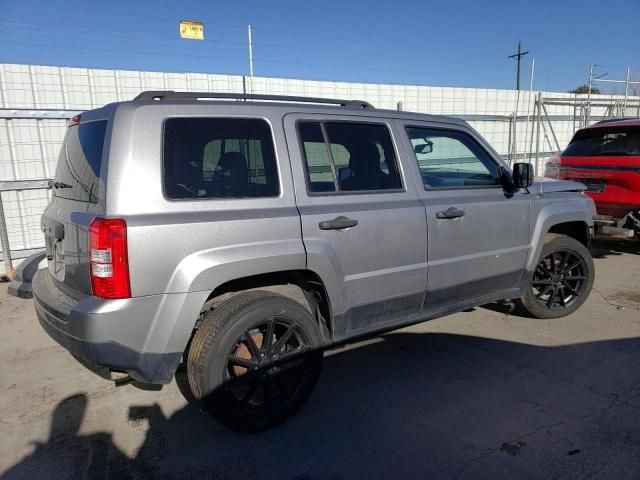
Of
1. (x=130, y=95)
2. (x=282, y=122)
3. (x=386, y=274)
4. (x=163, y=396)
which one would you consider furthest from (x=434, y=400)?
(x=130, y=95)

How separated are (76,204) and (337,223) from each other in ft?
5.07

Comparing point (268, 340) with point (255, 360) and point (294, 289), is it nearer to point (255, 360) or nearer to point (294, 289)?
point (255, 360)

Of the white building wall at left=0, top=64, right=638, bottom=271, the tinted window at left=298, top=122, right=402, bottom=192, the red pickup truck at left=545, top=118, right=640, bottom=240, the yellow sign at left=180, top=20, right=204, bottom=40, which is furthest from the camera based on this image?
the yellow sign at left=180, top=20, right=204, bottom=40

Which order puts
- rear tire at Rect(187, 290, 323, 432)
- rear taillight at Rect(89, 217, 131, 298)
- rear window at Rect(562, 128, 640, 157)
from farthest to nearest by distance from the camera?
rear window at Rect(562, 128, 640, 157) < rear tire at Rect(187, 290, 323, 432) < rear taillight at Rect(89, 217, 131, 298)

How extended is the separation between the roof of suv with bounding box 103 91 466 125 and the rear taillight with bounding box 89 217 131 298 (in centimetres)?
70

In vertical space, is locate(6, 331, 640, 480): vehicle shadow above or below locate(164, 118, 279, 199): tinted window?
below

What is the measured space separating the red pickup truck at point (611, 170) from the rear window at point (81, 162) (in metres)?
6.28

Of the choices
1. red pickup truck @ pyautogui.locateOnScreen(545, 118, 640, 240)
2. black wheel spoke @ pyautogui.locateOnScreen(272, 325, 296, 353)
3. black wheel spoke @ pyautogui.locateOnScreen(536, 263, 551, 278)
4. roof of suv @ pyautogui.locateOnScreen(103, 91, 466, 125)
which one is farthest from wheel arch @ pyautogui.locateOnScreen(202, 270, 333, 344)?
red pickup truck @ pyautogui.locateOnScreen(545, 118, 640, 240)

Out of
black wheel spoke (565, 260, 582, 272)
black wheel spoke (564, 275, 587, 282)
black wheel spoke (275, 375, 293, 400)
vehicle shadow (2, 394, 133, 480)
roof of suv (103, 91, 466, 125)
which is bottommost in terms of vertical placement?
vehicle shadow (2, 394, 133, 480)

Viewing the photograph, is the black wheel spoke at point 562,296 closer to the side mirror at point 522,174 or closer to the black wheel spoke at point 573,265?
the black wheel spoke at point 573,265

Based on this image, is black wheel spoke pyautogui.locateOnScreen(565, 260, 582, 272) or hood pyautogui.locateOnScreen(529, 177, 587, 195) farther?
black wheel spoke pyautogui.locateOnScreen(565, 260, 582, 272)

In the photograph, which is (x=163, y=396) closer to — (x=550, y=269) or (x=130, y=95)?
(x=550, y=269)

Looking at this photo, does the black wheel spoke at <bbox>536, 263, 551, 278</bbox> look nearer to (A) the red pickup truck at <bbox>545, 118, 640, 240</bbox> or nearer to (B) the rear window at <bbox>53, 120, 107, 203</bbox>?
(A) the red pickup truck at <bbox>545, 118, 640, 240</bbox>

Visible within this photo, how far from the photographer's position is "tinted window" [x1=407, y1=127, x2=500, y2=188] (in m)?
3.64
